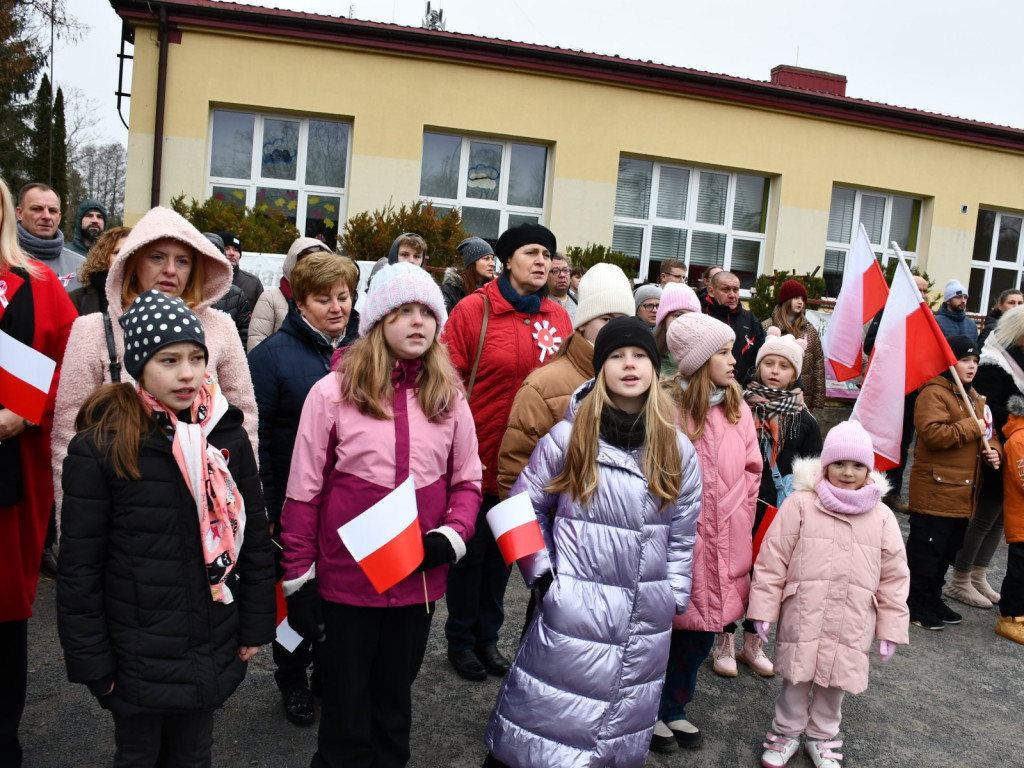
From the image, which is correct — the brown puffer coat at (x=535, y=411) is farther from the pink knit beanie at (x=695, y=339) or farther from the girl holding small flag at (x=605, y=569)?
the pink knit beanie at (x=695, y=339)

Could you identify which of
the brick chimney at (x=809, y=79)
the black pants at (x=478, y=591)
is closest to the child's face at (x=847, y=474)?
the black pants at (x=478, y=591)

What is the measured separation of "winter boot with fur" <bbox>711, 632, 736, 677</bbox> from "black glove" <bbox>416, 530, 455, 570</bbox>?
2327 millimetres

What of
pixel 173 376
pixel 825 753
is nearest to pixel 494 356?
pixel 173 376

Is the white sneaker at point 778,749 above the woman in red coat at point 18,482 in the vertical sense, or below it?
below

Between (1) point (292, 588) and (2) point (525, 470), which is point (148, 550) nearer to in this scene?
(1) point (292, 588)

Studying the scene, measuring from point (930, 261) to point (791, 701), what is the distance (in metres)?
13.5

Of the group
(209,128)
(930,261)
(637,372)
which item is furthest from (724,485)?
(930,261)

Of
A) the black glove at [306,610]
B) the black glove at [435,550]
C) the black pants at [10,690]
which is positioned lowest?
the black pants at [10,690]

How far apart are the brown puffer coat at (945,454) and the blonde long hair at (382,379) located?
12.4 feet

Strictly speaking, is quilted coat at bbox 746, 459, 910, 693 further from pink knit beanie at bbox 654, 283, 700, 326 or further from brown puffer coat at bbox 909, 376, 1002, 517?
brown puffer coat at bbox 909, 376, 1002, 517

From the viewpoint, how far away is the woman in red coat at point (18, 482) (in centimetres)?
290

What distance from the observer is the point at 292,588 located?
2883 millimetres

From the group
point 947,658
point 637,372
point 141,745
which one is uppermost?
point 637,372

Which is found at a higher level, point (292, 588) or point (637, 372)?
point (637, 372)
